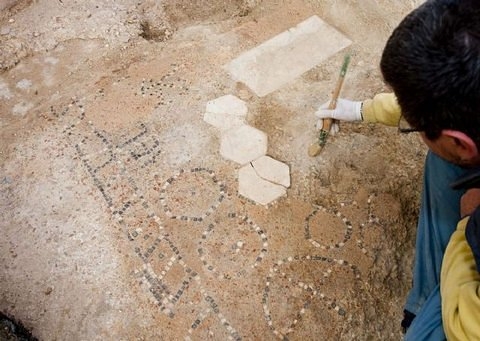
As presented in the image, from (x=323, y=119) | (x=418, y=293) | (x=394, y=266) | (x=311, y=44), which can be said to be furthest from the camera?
(x=311, y=44)

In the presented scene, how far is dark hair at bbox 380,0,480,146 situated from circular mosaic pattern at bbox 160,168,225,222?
1279mm

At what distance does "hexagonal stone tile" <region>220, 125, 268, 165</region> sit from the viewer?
104 inches

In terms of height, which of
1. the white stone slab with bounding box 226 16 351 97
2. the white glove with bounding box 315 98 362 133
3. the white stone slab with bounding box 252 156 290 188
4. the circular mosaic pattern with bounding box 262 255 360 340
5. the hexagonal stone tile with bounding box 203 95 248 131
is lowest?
the circular mosaic pattern with bounding box 262 255 360 340

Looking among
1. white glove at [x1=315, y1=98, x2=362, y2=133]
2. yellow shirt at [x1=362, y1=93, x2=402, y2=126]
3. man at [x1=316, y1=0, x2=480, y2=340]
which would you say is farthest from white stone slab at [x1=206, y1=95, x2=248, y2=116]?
man at [x1=316, y1=0, x2=480, y2=340]

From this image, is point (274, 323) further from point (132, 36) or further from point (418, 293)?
point (132, 36)

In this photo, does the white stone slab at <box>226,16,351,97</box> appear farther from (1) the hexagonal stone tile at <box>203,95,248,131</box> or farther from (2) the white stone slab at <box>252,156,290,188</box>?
(2) the white stone slab at <box>252,156,290,188</box>

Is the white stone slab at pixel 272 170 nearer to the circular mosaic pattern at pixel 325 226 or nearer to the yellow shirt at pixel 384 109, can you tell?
the circular mosaic pattern at pixel 325 226

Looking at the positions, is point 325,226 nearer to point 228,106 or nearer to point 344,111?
point 344,111

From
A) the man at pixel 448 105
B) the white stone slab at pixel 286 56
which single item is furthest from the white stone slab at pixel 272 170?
the man at pixel 448 105

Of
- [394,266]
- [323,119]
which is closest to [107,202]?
[323,119]

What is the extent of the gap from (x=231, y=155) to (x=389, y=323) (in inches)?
43.5

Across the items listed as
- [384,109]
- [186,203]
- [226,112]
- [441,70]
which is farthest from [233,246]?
[441,70]

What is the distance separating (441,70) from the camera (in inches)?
50.3

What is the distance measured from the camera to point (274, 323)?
2191mm
